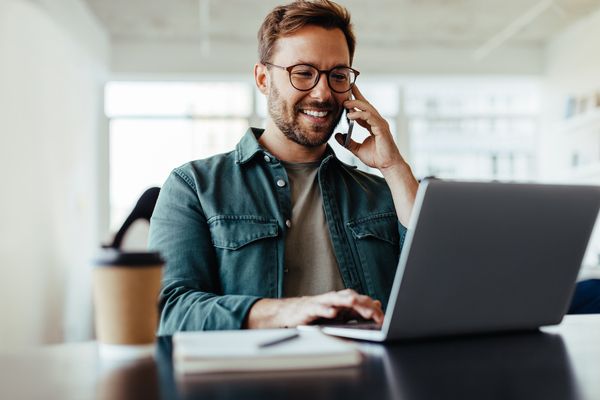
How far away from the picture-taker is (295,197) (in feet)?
5.79

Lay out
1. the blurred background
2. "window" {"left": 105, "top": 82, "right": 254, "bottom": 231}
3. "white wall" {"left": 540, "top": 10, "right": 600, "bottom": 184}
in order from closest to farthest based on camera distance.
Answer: the blurred background, "white wall" {"left": 540, "top": 10, "right": 600, "bottom": 184}, "window" {"left": 105, "top": 82, "right": 254, "bottom": 231}

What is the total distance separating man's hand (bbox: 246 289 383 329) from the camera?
40.1 inches

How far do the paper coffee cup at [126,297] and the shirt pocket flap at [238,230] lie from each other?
0.74 m

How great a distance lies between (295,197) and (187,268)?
36cm

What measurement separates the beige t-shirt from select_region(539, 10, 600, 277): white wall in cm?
460

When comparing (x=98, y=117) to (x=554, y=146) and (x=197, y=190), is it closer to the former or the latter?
(x=554, y=146)

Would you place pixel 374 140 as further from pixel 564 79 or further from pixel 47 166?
pixel 564 79

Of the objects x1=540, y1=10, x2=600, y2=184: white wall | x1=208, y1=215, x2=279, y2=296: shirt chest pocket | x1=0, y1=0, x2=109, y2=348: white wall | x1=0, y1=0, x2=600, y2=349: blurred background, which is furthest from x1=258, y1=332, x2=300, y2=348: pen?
x1=540, y1=10, x2=600, y2=184: white wall

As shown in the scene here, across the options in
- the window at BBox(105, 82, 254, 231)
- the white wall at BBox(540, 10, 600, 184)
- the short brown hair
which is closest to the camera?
the short brown hair

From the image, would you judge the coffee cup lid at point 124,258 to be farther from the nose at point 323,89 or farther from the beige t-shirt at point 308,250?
the nose at point 323,89

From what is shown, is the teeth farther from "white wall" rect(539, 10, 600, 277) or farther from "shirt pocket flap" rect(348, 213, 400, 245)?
"white wall" rect(539, 10, 600, 277)

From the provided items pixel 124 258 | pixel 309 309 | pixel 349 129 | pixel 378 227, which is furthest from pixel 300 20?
pixel 124 258

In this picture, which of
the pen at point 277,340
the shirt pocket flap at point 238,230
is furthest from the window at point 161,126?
the pen at point 277,340

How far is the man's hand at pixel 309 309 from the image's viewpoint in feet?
3.34
